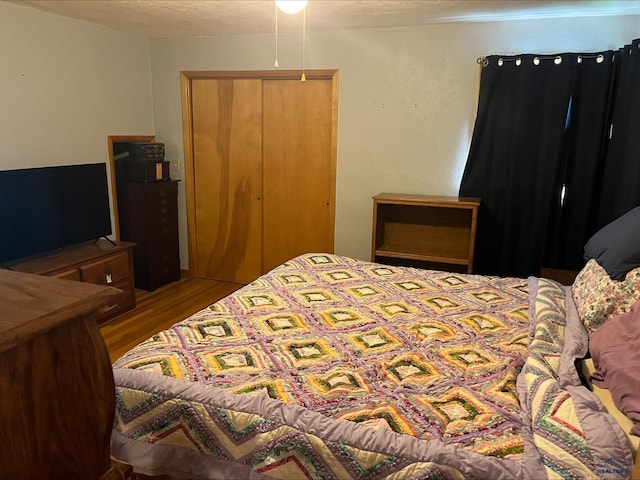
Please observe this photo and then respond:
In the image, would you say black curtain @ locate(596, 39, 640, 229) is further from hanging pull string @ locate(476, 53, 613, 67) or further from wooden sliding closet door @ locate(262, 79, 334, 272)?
wooden sliding closet door @ locate(262, 79, 334, 272)

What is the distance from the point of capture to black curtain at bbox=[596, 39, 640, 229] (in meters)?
2.70

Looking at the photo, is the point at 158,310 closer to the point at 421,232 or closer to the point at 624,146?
the point at 421,232

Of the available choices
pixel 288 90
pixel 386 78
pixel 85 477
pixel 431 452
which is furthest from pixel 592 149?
pixel 85 477

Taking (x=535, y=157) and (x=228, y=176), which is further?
(x=228, y=176)

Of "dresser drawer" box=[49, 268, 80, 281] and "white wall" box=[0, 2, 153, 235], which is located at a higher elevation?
"white wall" box=[0, 2, 153, 235]

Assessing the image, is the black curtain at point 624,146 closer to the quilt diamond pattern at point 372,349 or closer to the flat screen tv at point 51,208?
the quilt diamond pattern at point 372,349

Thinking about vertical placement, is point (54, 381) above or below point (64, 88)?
below

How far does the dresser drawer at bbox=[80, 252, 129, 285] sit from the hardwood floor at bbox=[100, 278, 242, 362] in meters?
0.32

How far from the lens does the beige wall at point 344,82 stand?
3240mm

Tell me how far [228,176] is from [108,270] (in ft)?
4.55

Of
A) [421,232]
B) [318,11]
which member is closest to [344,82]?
[318,11]

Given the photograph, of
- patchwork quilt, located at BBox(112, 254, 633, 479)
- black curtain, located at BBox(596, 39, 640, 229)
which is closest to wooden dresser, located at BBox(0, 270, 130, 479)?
patchwork quilt, located at BBox(112, 254, 633, 479)

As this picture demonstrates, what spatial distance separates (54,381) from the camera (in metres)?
0.67

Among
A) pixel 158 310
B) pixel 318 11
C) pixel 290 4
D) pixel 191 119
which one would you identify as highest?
pixel 318 11
